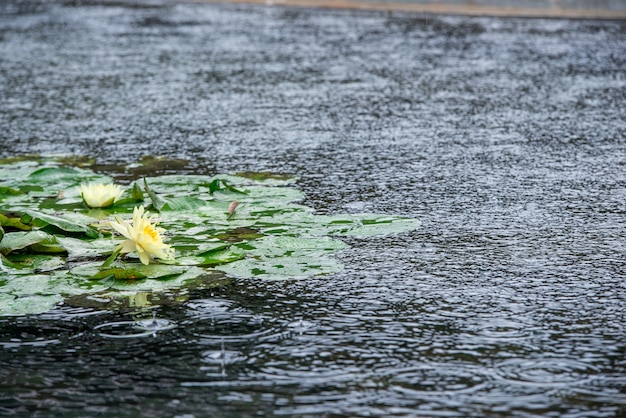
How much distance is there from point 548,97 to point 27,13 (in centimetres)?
671

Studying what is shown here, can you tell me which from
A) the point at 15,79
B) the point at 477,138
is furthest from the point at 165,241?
the point at 15,79

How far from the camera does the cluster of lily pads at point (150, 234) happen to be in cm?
293

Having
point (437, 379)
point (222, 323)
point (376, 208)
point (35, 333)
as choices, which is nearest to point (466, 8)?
point (376, 208)

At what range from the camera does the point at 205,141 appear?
4.95 metres

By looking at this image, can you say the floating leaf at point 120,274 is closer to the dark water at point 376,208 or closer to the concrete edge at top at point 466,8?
the dark water at point 376,208

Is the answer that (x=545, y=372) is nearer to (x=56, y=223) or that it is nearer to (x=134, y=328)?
(x=134, y=328)

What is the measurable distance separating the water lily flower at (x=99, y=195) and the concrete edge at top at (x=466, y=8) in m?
6.83

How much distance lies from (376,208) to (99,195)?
0.98 meters

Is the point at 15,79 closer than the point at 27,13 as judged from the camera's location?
Yes

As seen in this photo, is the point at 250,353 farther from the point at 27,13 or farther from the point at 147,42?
the point at 27,13

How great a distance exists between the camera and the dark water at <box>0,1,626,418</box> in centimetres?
224

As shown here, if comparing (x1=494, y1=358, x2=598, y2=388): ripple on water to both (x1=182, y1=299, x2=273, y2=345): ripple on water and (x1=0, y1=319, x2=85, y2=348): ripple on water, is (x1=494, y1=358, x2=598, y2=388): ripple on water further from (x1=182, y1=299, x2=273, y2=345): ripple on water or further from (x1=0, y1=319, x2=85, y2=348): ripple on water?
(x1=0, y1=319, x2=85, y2=348): ripple on water

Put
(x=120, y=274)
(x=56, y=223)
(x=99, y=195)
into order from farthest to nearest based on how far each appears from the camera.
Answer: (x=99, y=195) < (x=56, y=223) < (x=120, y=274)

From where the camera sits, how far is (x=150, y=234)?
A: 3025mm
